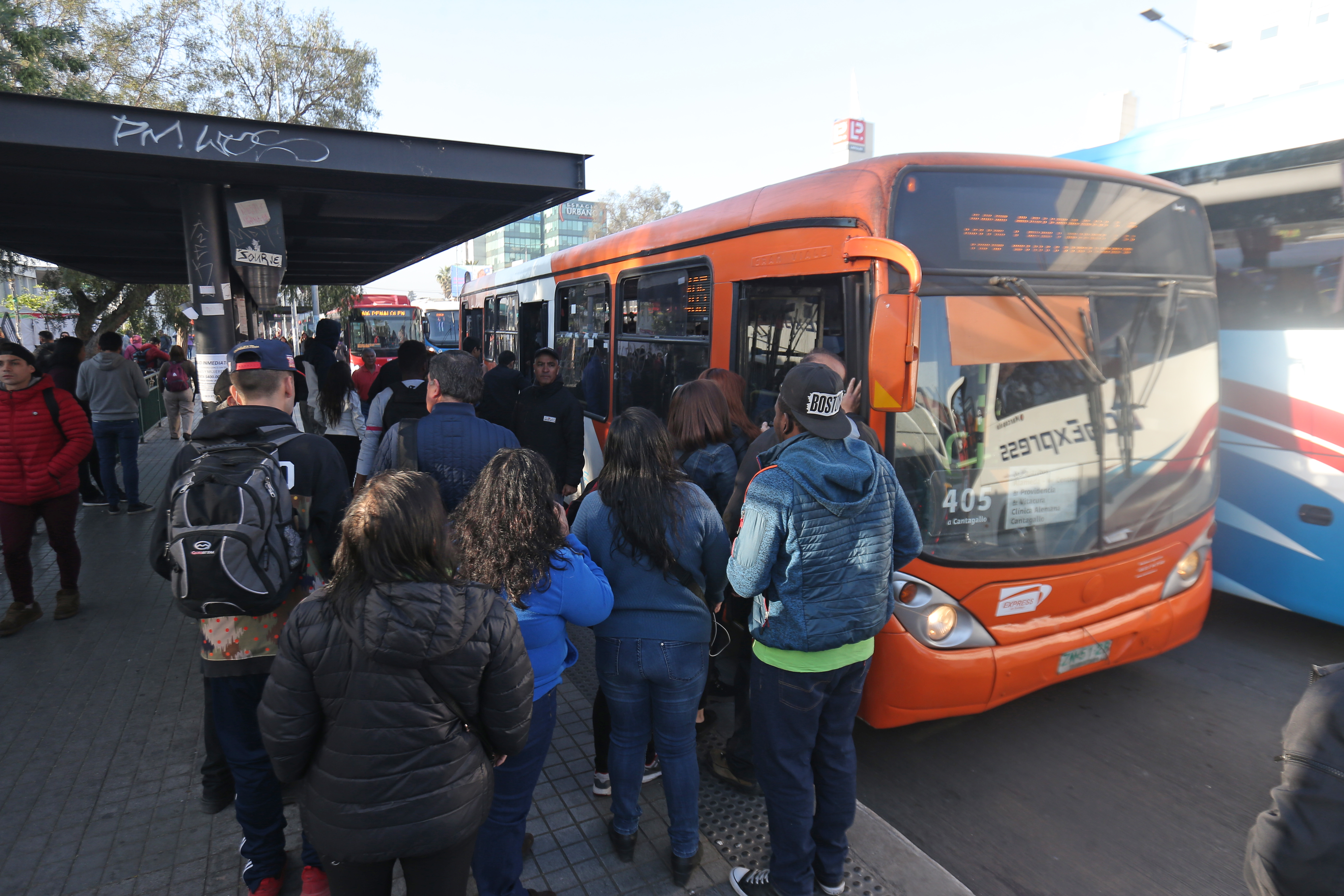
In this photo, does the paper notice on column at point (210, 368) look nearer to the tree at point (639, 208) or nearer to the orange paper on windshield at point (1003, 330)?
the orange paper on windshield at point (1003, 330)

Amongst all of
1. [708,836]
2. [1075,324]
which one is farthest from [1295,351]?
[708,836]

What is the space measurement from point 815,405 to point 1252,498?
4696 millimetres

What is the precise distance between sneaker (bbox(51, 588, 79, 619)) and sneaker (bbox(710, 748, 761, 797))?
496cm

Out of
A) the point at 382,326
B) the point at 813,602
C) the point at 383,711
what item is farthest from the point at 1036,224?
the point at 382,326

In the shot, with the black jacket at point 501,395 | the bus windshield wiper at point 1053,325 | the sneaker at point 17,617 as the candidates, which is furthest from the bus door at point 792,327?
the sneaker at point 17,617

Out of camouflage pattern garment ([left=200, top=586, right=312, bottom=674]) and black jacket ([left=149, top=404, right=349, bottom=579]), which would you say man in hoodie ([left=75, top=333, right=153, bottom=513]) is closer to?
black jacket ([left=149, top=404, right=349, bottom=579])

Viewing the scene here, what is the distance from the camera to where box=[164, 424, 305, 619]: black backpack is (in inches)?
98.3

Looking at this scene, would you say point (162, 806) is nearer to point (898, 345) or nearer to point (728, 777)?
point (728, 777)

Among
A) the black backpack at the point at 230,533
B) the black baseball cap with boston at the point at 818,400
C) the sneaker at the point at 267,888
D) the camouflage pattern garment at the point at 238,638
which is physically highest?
the black baseball cap with boston at the point at 818,400

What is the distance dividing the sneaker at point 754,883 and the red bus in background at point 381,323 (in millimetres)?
26010

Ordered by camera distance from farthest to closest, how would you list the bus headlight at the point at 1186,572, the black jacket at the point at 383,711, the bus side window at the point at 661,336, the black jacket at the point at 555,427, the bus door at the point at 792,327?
the black jacket at the point at 555,427 → the bus side window at the point at 661,336 → the bus headlight at the point at 1186,572 → the bus door at the point at 792,327 → the black jacket at the point at 383,711

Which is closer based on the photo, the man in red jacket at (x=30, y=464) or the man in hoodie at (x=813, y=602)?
the man in hoodie at (x=813, y=602)

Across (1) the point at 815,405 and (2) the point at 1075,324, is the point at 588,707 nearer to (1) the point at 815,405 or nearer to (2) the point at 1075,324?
(1) the point at 815,405

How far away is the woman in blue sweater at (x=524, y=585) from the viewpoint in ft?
7.93
